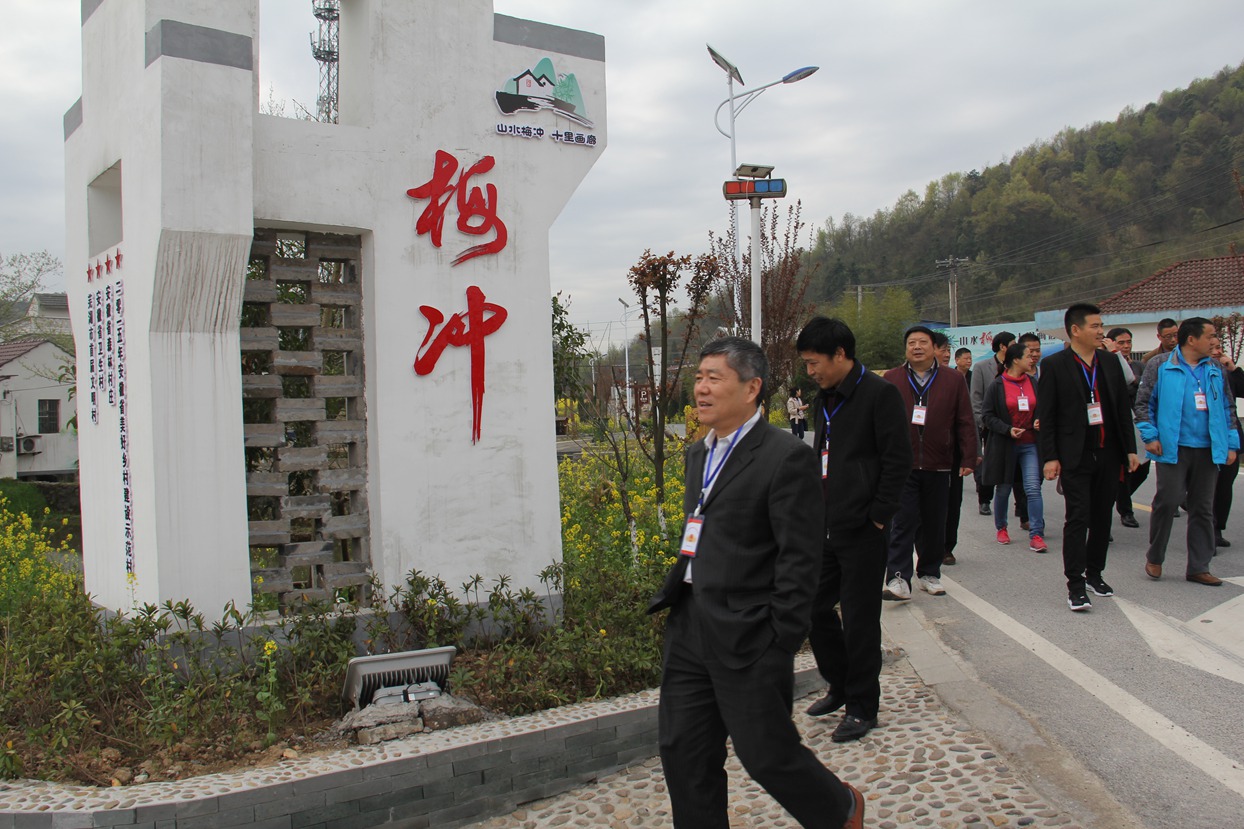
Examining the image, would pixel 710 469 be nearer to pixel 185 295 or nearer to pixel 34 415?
pixel 185 295

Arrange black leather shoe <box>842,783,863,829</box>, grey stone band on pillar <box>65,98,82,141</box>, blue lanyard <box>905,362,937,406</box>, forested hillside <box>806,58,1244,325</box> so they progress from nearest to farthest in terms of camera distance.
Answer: black leather shoe <box>842,783,863,829</box> < grey stone band on pillar <box>65,98,82,141</box> < blue lanyard <box>905,362,937,406</box> < forested hillside <box>806,58,1244,325</box>

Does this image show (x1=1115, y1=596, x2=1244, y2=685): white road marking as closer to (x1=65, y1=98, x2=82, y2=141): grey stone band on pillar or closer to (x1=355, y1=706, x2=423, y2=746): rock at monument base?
(x1=355, y1=706, x2=423, y2=746): rock at monument base

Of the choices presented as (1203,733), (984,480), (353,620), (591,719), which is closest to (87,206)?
(353,620)

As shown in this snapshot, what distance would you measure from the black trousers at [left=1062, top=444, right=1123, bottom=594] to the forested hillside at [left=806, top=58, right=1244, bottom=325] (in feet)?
168

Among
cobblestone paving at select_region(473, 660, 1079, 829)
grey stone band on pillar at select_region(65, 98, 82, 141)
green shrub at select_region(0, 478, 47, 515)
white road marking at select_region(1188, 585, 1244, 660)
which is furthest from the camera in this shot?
green shrub at select_region(0, 478, 47, 515)

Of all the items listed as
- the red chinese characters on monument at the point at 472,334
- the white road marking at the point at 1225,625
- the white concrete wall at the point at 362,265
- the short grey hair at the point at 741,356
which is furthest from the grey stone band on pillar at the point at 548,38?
the white road marking at the point at 1225,625

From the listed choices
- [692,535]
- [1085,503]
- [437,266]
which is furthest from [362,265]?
[1085,503]

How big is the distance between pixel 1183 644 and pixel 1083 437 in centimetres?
134

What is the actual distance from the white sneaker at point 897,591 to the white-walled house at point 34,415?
32.8m

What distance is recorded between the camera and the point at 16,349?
3222 cm

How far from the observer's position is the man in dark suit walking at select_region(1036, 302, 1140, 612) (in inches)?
233

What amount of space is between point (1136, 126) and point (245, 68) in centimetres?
7092

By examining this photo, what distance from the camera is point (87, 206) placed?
5.74 m

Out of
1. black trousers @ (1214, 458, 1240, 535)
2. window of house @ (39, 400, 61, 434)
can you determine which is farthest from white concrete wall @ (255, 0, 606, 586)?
window of house @ (39, 400, 61, 434)
